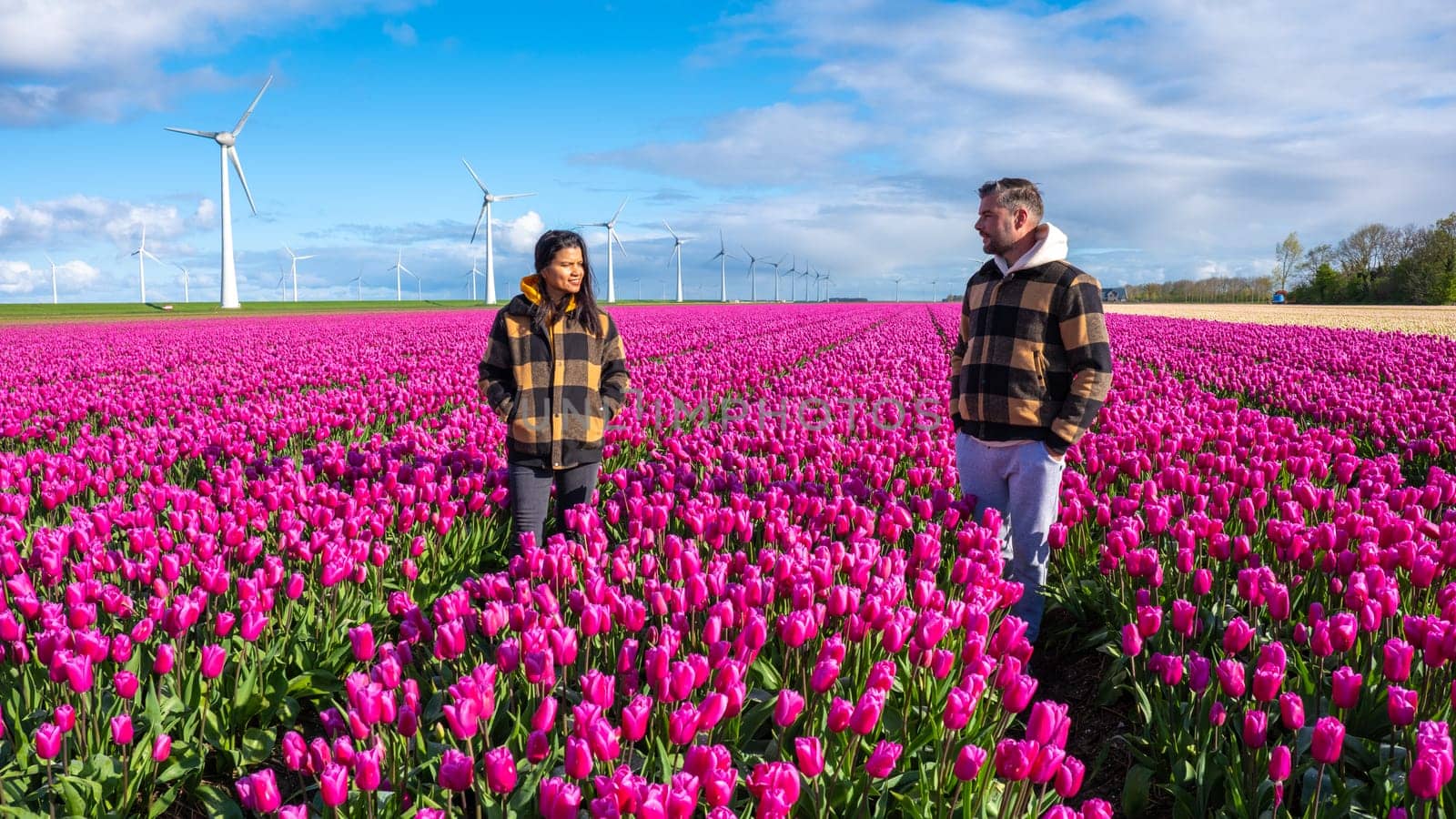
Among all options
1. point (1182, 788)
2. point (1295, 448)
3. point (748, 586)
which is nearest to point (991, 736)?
point (1182, 788)

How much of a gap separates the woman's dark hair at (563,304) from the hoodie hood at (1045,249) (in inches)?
91.0

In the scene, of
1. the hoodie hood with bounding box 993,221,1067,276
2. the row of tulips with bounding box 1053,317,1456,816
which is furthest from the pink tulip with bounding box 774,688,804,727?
the hoodie hood with bounding box 993,221,1067,276

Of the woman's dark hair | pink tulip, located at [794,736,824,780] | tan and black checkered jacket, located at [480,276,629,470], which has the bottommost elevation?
pink tulip, located at [794,736,824,780]

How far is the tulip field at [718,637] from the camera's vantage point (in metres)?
2.66

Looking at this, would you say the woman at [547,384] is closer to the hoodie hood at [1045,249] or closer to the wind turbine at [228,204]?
the hoodie hood at [1045,249]

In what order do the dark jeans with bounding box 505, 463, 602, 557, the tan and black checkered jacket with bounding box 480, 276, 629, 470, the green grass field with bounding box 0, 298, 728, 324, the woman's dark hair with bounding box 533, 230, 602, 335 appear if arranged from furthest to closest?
the green grass field with bounding box 0, 298, 728, 324, the dark jeans with bounding box 505, 463, 602, 557, the tan and black checkered jacket with bounding box 480, 276, 629, 470, the woman's dark hair with bounding box 533, 230, 602, 335

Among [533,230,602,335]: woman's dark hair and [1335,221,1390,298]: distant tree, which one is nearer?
[533,230,602,335]: woman's dark hair

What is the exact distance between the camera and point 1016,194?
4.37m

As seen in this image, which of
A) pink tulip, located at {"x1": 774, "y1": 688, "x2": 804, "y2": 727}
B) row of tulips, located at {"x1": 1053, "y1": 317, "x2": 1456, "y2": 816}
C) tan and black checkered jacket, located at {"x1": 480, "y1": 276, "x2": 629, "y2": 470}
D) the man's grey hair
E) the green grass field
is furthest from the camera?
the green grass field

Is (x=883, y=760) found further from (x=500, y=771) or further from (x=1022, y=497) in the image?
(x=1022, y=497)

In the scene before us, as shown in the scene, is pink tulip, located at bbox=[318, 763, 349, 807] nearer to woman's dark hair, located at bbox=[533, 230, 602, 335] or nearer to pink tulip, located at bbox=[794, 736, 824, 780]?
pink tulip, located at bbox=[794, 736, 824, 780]

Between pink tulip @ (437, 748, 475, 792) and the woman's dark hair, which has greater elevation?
the woman's dark hair

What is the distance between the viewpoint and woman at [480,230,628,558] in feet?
17.4

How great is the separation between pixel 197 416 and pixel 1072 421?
26.7 ft
